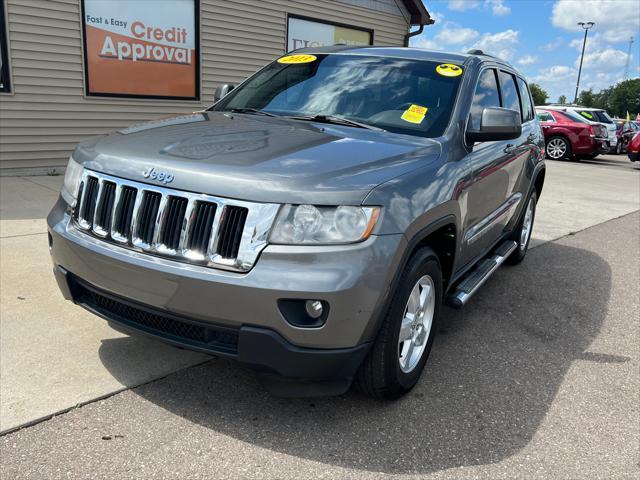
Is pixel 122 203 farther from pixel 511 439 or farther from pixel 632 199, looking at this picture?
pixel 632 199

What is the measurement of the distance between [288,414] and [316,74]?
→ 2.28m

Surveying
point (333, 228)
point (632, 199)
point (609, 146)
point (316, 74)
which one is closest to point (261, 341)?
point (333, 228)

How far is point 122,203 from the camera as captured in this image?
269 centimetres

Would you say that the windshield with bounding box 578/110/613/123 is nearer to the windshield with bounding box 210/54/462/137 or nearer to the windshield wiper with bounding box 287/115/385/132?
the windshield with bounding box 210/54/462/137

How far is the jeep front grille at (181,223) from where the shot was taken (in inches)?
93.7

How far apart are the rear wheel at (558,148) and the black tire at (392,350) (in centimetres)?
1759

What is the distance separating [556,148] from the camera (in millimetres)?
19000

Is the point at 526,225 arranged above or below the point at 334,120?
below

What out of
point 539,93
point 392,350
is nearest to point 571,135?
point 392,350

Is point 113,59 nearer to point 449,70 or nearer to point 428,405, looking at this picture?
point 449,70

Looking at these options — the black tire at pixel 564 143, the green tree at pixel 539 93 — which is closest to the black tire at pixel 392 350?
the black tire at pixel 564 143

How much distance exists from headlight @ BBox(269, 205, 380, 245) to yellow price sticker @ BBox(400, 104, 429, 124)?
1229 mm

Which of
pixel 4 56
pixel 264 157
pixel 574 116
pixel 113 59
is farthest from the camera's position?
pixel 574 116

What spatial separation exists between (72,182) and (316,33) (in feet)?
33.5
